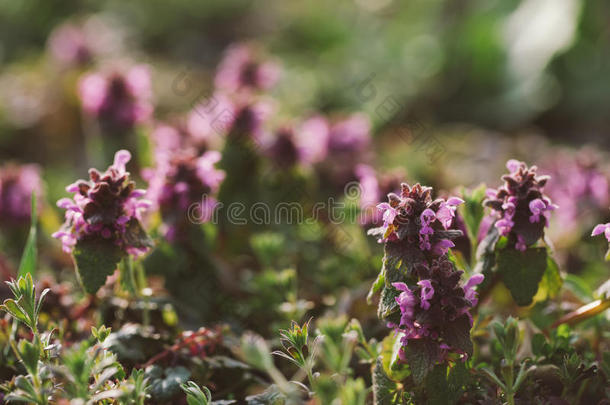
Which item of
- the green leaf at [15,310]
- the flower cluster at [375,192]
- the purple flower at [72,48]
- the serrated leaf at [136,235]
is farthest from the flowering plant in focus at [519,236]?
the purple flower at [72,48]

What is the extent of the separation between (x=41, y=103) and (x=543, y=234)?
3894 millimetres

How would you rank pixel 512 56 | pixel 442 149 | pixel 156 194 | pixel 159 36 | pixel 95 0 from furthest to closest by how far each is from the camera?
pixel 95 0 < pixel 159 36 < pixel 512 56 < pixel 442 149 < pixel 156 194

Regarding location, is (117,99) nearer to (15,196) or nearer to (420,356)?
(15,196)

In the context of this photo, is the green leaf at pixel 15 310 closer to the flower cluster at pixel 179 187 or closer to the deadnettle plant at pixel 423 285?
the flower cluster at pixel 179 187

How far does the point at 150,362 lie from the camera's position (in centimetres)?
171

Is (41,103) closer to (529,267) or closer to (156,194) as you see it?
(156,194)

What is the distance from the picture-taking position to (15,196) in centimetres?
252

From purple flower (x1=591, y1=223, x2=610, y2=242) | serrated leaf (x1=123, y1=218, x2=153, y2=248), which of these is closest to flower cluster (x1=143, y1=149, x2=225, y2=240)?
serrated leaf (x1=123, y1=218, x2=153, y2=248)

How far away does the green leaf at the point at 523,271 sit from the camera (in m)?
1.59

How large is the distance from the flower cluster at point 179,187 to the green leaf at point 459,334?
1.01 meters

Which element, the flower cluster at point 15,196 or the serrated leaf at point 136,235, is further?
the flower cluster at point 15,196

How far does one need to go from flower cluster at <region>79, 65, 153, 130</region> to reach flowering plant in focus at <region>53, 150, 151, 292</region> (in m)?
1.25

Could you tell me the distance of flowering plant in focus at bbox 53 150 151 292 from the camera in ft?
5.28

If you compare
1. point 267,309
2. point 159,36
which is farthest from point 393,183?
point 159,36
